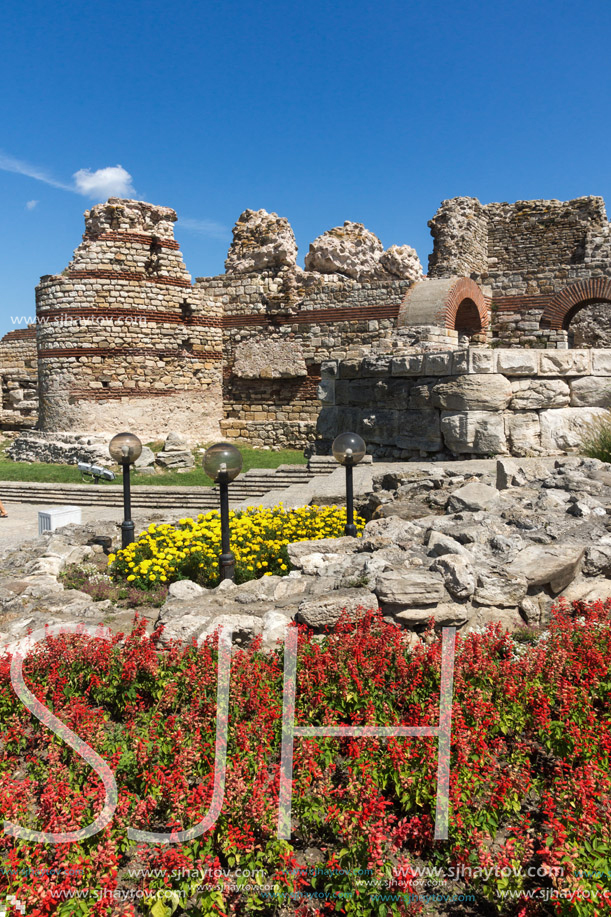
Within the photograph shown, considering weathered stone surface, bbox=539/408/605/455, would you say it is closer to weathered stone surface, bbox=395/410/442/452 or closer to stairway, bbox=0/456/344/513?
weathered stone surface, bbox=395/410/442/452

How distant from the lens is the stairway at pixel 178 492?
9852 mm

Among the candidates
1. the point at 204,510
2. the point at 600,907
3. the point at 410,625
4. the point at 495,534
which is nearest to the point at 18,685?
the point at 410,625

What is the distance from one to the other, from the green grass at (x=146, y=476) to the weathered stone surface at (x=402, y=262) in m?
6.52

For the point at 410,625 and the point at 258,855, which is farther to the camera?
the point at 410,625

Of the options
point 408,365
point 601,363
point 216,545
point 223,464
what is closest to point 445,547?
point 223,464

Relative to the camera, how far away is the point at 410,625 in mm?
3518

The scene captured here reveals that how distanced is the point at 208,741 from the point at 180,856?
63cm

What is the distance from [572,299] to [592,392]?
10998 mm

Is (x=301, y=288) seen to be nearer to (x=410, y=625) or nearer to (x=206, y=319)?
(x=206, y=319)

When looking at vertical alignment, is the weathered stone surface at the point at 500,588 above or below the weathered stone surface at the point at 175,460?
below

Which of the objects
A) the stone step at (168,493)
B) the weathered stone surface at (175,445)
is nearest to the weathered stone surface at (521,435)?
the stone step at (168,493)

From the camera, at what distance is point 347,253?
18.7m

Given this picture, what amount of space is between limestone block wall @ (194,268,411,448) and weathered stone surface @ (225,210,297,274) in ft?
0.95

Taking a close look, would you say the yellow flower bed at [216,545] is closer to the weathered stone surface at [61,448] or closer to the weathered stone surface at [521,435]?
the weathered stone surface at [521,435]
